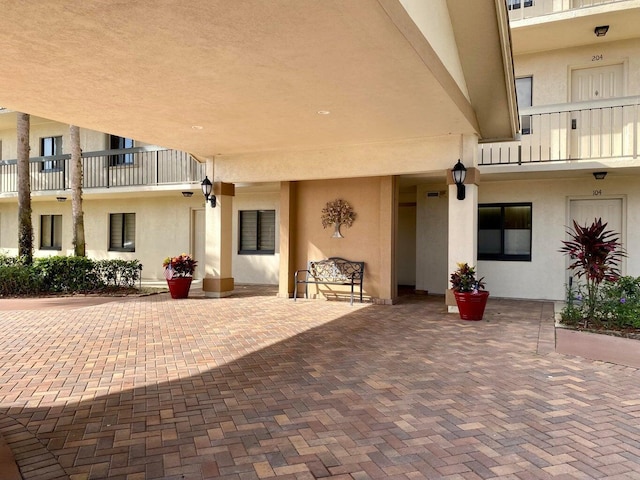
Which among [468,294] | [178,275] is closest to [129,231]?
[178,275]

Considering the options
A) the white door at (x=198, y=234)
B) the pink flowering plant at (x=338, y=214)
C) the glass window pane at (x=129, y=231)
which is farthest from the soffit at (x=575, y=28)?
the glass window pane at (x=129, y=231)

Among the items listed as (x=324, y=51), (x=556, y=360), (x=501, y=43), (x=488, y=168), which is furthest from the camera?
(x=488, y=168)

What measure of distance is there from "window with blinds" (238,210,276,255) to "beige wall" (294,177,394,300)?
328 cm

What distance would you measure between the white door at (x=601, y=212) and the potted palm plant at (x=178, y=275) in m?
8.91

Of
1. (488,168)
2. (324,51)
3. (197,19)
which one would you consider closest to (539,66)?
(488,168)

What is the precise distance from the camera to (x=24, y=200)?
12664mm

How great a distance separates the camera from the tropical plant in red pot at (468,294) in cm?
810

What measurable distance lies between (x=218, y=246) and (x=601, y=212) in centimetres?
914

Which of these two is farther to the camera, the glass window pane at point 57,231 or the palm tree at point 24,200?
the glass window pane at point 57,231

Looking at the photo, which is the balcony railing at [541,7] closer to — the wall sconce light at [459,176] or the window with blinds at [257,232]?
the wall sconce light at [459,176]

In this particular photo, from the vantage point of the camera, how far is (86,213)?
1747 centimetres

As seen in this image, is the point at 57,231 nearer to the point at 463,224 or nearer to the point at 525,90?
the point at 463,224

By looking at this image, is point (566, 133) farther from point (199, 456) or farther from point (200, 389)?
point (199, 456)

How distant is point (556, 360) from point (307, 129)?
5569 mm
